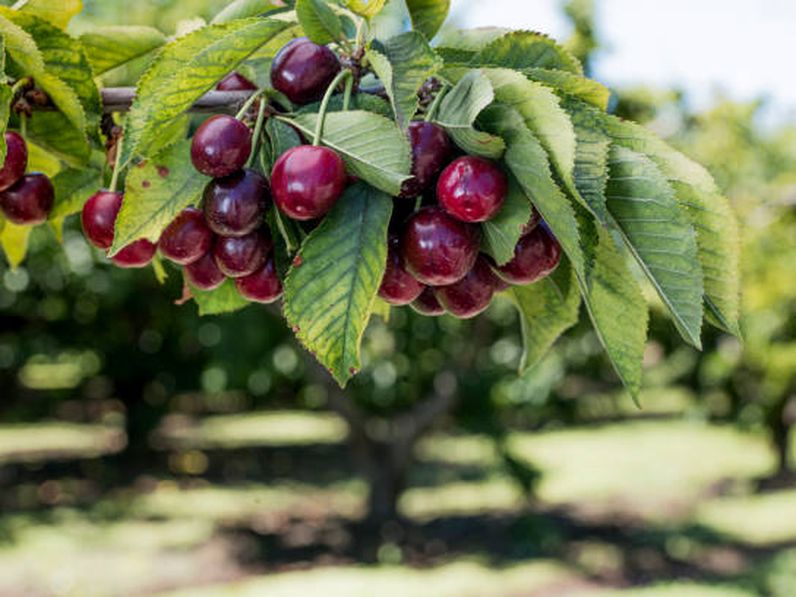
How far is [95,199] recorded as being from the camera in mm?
921

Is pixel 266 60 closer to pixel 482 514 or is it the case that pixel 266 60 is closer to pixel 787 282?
pixel 787 282

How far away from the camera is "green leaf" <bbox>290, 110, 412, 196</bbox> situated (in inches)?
Result: 28.3

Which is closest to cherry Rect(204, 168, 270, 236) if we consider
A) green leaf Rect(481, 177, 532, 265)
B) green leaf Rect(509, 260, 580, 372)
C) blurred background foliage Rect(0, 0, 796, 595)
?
green leaf Rect(481, 177, 532, 265)

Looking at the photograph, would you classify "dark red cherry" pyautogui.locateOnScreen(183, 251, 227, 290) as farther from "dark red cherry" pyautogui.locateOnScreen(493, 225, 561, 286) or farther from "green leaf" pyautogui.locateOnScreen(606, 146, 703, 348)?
"green leaf" pyautogui.locateOnScreen(606, 146, 703, 348)

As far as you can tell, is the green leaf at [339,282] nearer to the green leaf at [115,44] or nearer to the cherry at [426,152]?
the cherry at [426,152]

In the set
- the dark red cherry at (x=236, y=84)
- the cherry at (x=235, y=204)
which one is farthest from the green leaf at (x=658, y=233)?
the dark red cherry at (x=236, y=84)

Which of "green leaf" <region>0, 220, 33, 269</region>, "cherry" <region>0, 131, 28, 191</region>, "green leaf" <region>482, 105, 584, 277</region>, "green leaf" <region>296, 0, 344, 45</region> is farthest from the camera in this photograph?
"green leaf" <region>0, 220, 33, 269</region>

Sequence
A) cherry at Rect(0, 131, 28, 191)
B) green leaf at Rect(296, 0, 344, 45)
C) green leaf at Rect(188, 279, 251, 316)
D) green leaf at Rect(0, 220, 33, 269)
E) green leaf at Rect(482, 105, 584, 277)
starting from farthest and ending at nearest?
green leaf at Rect(0, 220, 33, 269) < green leaf at Rect(188, 279, 251, 316) < cherry at Rect(0, 131, 28, 191) < green leaf at Rect(296, 0, 344, 45) < green leaf at Rect(482, 105, 584, 277)

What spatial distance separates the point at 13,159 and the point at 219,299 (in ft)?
0.90


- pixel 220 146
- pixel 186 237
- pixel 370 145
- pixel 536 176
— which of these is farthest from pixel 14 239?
pixel 536 176

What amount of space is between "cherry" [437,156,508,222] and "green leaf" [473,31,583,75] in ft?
0.45

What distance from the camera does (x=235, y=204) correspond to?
77 centimetres

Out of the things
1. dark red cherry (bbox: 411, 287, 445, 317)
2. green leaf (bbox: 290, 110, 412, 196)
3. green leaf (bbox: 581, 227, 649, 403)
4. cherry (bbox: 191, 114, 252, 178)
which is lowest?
dark red cherry (bbox: 411, 287, 445, 317)

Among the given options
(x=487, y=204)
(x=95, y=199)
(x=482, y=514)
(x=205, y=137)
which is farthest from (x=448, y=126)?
(x=482, y=514)
